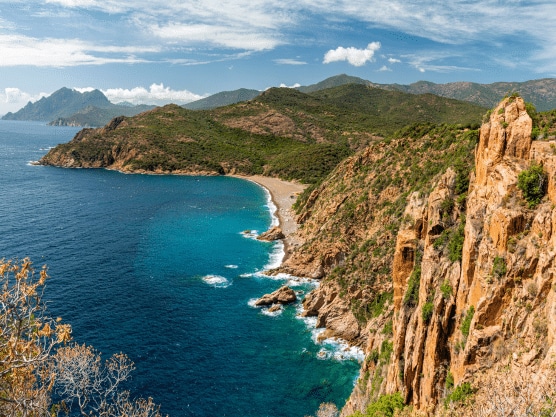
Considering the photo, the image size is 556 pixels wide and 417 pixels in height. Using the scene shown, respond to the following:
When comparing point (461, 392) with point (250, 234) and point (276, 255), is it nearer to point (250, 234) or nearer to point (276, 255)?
point (276, 255)

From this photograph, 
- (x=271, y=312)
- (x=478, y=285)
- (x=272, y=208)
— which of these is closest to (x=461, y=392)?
(x=478, y=285)

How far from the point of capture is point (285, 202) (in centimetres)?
14762

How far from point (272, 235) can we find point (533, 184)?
270 ft

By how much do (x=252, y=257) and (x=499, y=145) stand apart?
70.3m

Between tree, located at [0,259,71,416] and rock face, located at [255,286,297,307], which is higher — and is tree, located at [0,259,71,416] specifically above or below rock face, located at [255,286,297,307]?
above

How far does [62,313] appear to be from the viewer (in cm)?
6059

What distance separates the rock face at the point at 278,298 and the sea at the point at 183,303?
1598 mm

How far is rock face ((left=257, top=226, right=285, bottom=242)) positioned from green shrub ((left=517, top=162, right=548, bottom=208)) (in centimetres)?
8149

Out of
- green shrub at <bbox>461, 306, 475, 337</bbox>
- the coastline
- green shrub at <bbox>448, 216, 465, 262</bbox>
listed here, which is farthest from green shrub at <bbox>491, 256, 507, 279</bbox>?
the coastline

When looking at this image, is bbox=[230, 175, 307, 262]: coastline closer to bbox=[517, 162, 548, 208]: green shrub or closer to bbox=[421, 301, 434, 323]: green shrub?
bbox=[421, 301, 434, 323]: green shrub

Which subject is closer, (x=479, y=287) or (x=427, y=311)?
(x=479, y=287)

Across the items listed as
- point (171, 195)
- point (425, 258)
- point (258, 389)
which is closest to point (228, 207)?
point (171, 195)

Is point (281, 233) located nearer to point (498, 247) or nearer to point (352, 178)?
point (352, 178)

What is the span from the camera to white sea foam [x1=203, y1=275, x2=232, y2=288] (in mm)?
75300
